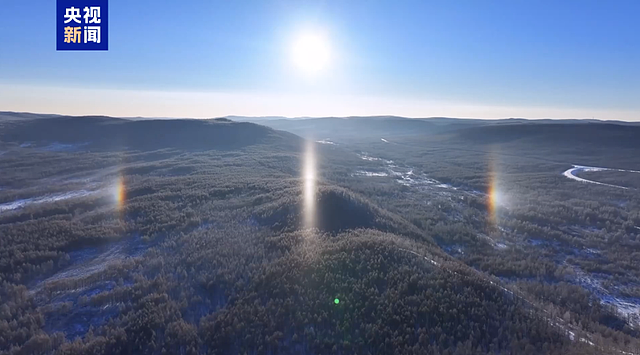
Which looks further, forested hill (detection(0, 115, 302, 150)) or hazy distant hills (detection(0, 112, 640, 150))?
hazy distant hills (detection(0, 112, 640, 150))

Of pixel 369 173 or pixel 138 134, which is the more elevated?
pixel 138 134

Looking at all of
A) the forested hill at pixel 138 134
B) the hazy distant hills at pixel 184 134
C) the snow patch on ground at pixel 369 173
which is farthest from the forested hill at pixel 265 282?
the hazy distant hills at pixel 184 134

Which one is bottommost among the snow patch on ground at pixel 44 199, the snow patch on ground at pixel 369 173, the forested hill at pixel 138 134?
the snow patch on ground at pixel 44 199

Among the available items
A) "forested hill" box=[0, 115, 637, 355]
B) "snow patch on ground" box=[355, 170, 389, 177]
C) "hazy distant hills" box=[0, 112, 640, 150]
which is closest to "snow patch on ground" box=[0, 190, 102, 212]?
"forested hill" box=[0, 115, 637, 355]

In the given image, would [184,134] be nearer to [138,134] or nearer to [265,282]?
[138,134]

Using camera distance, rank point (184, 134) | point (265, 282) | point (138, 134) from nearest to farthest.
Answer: point (265, 282) < point (138, 134) < point (184, 134)

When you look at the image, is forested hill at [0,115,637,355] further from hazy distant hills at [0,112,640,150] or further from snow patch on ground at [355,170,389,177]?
hazy distant hills at [0,112,640,150]

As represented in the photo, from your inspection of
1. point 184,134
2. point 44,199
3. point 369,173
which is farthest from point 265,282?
point 184,134

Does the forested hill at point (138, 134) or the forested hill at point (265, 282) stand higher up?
the forested hill at point (138, 134)

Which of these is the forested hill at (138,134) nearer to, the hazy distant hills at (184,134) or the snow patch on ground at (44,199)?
the hazy distant hills at (184,134)

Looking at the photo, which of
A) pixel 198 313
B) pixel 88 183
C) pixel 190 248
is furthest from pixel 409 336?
pixel 88 183

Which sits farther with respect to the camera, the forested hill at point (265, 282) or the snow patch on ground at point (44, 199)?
the snow patch on ground at point (44, 199)

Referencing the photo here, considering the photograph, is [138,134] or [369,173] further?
[138,134]

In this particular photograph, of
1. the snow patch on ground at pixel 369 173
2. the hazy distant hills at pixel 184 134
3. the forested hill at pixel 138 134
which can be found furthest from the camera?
the hazy distant hills at pixel 184 134
